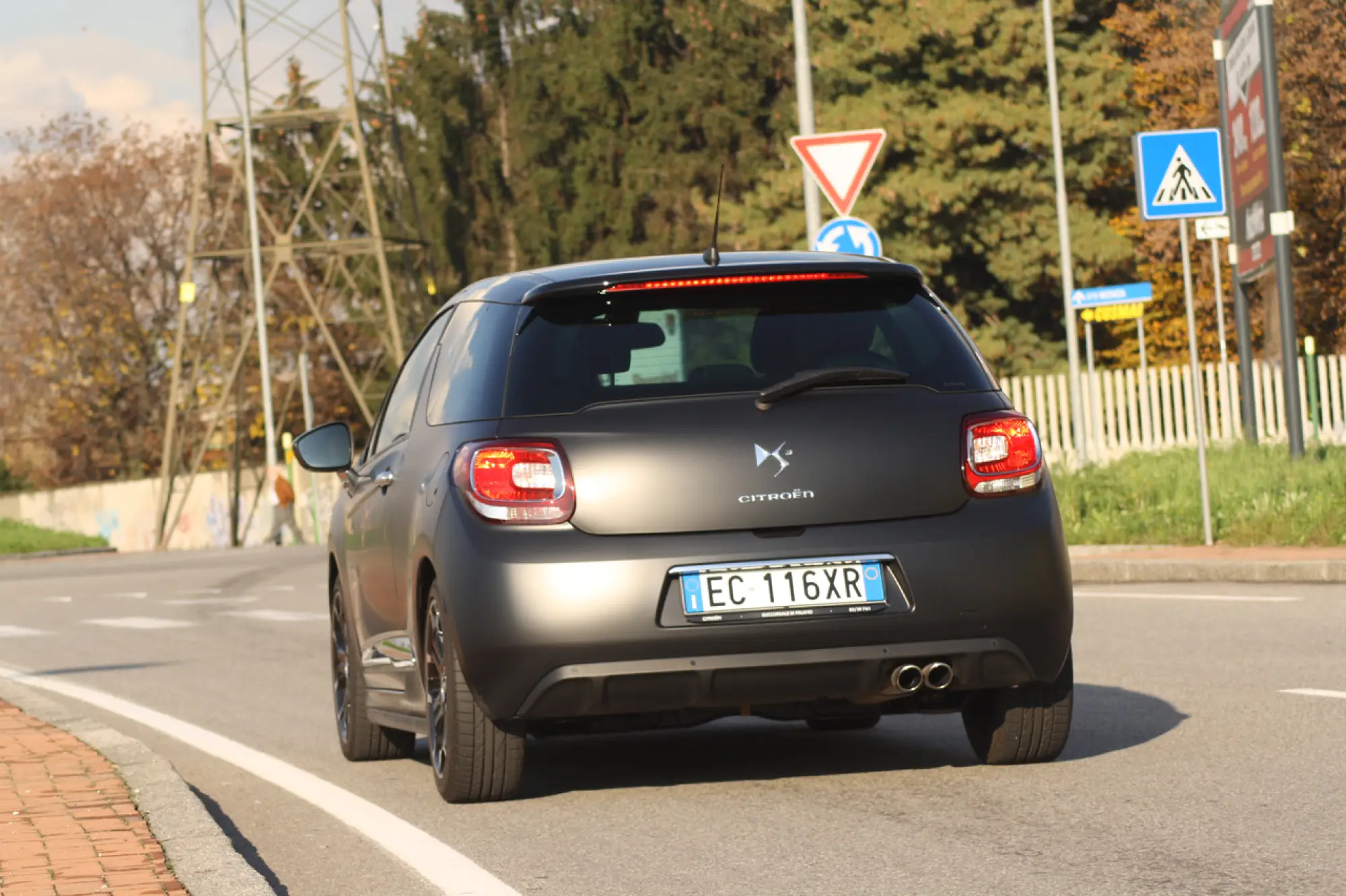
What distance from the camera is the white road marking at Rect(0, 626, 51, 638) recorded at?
20.6m

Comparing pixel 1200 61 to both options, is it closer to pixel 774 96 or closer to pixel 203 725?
pixel 774 96

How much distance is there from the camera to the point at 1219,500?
61.2 ft

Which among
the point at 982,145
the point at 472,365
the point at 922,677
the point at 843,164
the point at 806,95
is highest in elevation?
the point at 982,145

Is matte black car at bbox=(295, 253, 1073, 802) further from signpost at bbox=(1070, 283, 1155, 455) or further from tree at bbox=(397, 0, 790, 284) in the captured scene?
tree at bbox=(397, 0, 790, 284)

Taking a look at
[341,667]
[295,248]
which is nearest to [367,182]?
[295,248]

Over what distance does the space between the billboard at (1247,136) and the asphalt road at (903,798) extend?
9.09m

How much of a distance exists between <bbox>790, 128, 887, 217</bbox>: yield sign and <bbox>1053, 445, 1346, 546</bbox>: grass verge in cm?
315

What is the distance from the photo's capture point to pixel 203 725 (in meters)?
11.2

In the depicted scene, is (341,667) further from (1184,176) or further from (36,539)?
(36,539)

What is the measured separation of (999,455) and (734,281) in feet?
3.32

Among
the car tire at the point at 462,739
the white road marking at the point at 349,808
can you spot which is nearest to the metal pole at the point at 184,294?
the white road marking at the point at 349,808

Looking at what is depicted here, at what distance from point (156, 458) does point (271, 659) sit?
5804 cm

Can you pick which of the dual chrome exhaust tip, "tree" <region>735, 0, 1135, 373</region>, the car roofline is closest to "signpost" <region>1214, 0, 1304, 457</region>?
the car roofline

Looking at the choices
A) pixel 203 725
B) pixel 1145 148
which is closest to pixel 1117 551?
pixel 1145 148
